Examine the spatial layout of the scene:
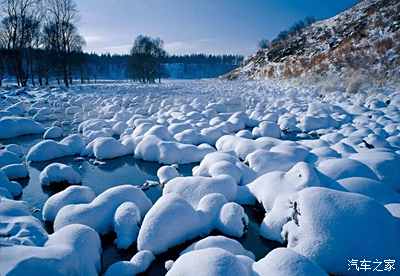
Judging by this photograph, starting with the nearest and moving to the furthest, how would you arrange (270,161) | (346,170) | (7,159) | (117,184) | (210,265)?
(210,265), (346,170), (270,161), (117,184), (7,159)

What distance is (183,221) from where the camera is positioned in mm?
3068

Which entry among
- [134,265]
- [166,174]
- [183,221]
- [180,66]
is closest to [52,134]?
[166,174]

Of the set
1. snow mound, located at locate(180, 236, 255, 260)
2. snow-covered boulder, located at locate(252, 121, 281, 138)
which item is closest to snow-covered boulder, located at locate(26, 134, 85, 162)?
snow-covered boulder, located at locate(252, 121, 281, 138)

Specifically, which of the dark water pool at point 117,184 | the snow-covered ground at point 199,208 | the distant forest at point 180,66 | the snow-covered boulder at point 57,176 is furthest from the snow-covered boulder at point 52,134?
the distant forest at point 180,66

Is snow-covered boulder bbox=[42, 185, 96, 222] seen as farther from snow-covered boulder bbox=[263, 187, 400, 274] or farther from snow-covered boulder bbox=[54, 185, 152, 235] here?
snow-covered boulder bbox=[263, 187, 400, 274]

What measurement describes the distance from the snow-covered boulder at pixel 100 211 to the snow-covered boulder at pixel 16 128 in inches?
234

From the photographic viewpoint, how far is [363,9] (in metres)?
32.7

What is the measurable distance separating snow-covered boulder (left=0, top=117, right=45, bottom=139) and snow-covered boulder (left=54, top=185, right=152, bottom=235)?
234 inches

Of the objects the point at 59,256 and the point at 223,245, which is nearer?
the point at 59,256

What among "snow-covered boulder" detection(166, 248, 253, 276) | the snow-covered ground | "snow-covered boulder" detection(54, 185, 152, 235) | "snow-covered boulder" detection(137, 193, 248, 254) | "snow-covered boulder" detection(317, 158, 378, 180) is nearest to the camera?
"snow-covered boulder" detection(166, 248, 253, 276)

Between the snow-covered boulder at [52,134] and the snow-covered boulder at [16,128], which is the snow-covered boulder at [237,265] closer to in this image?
the snow-covered boulder at [52,134]

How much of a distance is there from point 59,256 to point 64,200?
4.66 ft

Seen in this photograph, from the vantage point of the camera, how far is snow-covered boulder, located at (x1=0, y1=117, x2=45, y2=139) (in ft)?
26.1

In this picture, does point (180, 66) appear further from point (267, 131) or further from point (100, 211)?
point (100, 211)
